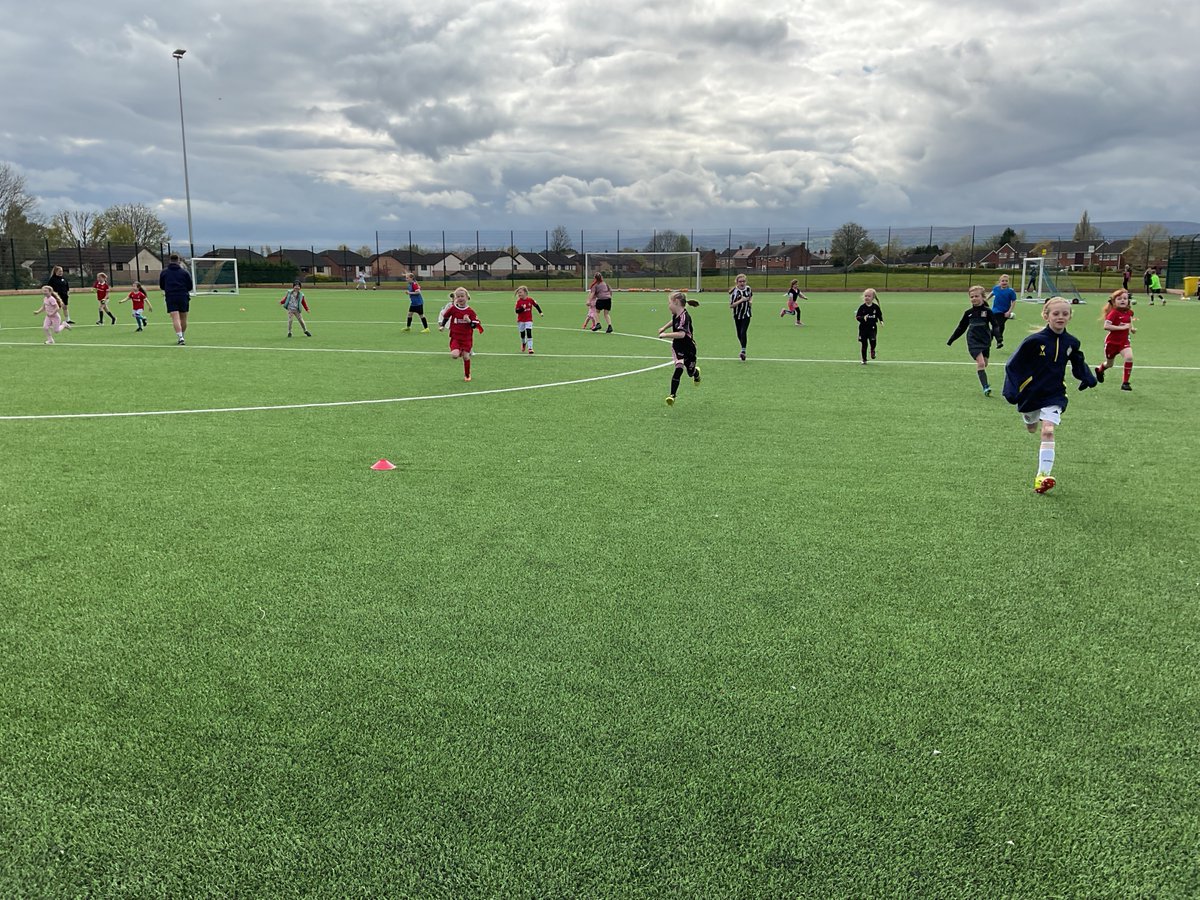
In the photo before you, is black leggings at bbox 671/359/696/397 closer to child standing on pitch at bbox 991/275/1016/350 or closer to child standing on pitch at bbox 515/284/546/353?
child standing on pitch at bbox 515/284/546/353

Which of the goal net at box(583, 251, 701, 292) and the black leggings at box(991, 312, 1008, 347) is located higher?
the goal net at box(583, 251, 701, 292)

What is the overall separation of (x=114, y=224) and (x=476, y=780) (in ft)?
390

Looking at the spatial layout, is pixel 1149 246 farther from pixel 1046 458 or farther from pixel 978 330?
pixel 1046 458

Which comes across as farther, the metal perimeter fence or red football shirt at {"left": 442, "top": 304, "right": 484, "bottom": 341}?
the metal perimeter fence

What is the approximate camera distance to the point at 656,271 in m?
63.1

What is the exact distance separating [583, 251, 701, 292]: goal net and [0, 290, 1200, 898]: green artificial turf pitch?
55031 mm

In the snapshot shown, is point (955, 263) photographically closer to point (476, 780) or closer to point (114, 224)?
point (476, 780)

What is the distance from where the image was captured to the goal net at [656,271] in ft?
205

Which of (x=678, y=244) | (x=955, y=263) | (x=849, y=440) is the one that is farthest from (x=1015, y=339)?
(x=955, y=263)

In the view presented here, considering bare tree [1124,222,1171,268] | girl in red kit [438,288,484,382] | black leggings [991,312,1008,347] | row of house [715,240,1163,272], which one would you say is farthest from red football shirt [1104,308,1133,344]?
bare tree [1124,222,1171,268]

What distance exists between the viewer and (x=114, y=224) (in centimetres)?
10081

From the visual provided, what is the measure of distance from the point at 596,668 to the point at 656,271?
6124 centimetres

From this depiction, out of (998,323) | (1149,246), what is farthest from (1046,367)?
(1149,246)

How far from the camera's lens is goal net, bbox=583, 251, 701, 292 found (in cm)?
6259
